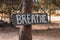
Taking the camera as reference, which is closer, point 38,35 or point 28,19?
point 28,19

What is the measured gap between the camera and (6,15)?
63.9 feet

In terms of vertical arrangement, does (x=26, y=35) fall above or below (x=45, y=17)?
below

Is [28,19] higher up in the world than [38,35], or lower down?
higher up

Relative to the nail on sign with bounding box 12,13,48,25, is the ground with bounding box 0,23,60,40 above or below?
below

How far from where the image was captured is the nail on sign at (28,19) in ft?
15.7

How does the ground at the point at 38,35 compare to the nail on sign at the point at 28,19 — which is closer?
the nail on sign at the point at 28,19

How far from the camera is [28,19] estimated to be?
4.78 metres

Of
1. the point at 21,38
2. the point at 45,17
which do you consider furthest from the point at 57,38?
the point at 45,17

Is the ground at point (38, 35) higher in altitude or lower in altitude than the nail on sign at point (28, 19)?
lower

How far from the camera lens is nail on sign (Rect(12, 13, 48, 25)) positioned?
478cm

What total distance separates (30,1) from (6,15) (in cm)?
1393

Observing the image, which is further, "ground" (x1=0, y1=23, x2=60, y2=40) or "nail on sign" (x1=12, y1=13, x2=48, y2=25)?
"ground" (x1=0, y1=23, x2=60, y2=40)

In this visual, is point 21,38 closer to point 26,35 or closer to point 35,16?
point 26,35

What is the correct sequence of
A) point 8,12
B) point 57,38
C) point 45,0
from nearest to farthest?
1. point 57,38
2. point 8,12
3. point 45,0
